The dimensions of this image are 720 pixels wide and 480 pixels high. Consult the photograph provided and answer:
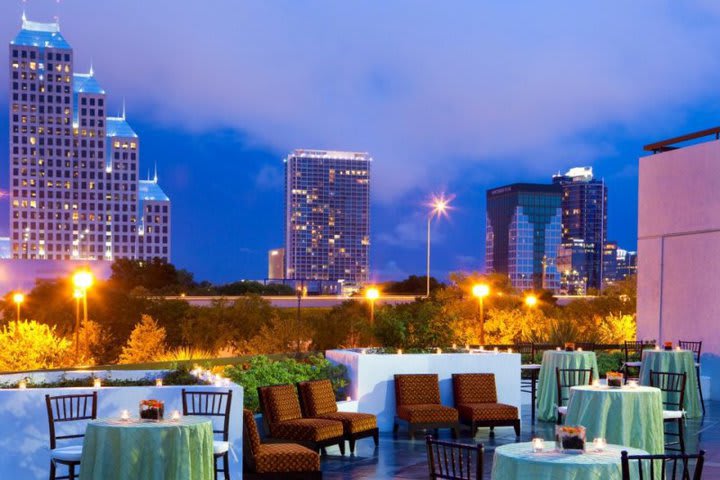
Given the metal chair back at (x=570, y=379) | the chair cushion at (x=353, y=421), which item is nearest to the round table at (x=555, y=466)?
the chair cushion at (x=353, y=421)

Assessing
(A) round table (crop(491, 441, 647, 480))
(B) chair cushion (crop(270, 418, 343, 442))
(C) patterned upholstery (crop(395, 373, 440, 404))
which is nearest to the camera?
(A) round table (crop(491, 441, 647, 480))

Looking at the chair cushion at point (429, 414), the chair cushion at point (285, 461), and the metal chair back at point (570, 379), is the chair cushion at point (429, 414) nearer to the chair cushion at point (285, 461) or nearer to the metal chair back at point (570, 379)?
the metal chair back at point (570, 379)

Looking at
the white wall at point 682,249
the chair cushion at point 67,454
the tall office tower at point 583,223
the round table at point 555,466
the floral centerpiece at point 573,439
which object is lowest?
the chair cushion at point 67,454

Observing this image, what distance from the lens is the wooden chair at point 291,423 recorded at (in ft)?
30.8

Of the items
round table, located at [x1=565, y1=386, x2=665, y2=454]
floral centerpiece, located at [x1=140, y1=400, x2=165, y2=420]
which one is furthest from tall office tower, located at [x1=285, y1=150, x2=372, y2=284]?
floral centerpiece, located at [x1=140, y1=400, x2=165, y2=420]

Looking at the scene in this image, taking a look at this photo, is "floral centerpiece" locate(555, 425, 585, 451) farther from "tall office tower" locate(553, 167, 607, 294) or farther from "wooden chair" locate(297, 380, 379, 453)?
"tall office tower" locate(553, 167, 607, 294)

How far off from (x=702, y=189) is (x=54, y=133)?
120914mm

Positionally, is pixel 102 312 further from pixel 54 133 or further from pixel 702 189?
pixel 54 133

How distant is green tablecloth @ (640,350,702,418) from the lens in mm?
13477

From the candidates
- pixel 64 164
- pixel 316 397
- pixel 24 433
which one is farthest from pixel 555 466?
pixel 64 164

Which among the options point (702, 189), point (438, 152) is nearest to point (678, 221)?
point (702, 189)

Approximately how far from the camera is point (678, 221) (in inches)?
687

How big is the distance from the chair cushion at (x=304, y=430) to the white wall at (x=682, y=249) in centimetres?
946

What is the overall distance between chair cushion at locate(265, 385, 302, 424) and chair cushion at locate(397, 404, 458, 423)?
165cm
